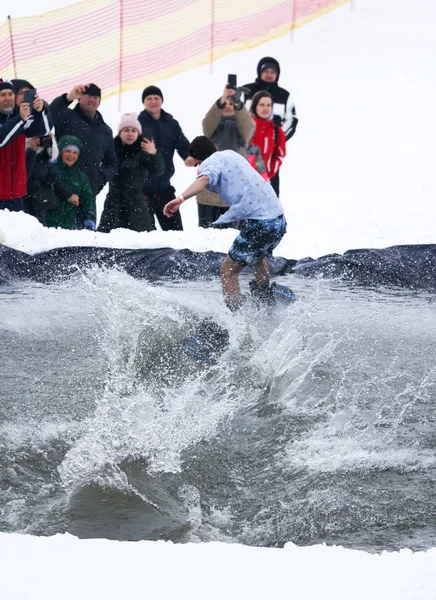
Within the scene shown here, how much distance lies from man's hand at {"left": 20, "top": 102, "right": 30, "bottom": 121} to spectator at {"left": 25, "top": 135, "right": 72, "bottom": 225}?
1.23 feet

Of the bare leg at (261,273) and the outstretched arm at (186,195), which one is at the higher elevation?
the outstretched arm at (186,195)

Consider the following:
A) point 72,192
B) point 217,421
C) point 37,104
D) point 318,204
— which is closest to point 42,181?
point 72,192

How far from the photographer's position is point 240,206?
7324 millimetres

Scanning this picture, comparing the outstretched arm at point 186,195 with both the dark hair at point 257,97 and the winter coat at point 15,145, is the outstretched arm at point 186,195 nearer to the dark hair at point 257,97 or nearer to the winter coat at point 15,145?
the winter coat at point 15,145

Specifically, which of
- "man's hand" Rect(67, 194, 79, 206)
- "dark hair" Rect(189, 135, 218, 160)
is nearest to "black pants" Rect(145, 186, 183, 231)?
"man's hand" Rect(67, 194, 79, 206)

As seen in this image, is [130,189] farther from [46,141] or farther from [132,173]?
[46,141]

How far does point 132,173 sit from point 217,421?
476 centimetres

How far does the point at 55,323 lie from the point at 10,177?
239cm

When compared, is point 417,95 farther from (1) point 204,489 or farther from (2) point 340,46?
(1) point 204,489

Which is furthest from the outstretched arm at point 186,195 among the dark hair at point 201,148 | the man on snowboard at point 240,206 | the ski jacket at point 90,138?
the ski jacket at point 90,138

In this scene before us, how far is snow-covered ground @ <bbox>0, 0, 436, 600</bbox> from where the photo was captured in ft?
10.2

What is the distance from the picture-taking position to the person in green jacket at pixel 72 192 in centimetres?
976

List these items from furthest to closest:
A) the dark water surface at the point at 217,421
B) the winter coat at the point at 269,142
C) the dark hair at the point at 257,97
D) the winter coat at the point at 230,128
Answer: the winter coat at the point at 269,142
the dark hair at the point at 257,97
the winter coat at the point at 230,128
the dark water surface at the point at 217,421

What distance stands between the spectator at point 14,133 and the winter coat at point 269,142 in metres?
2.19
